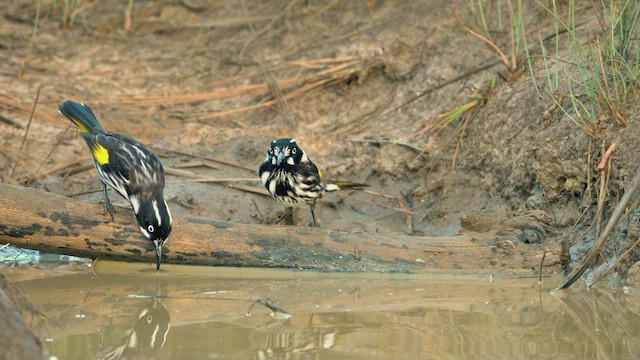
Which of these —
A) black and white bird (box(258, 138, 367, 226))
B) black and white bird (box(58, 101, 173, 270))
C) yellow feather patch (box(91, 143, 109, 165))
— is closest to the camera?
black and white bird (box(58, 101, 173, 270))

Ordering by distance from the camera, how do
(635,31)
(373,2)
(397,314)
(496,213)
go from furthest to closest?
(373,2) < (635,31) < (496,213) < (397,314)

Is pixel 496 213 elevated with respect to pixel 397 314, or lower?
elevated

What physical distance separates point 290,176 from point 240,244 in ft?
3.58

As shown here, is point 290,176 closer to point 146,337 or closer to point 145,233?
point 145,233

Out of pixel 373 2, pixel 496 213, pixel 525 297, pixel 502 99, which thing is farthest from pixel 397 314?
pixel 373 2

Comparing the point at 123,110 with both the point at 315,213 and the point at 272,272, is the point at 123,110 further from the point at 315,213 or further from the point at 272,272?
the point at 272,272

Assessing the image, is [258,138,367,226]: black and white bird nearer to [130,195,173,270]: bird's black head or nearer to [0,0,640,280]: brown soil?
[0,0,640,280]: brown soil

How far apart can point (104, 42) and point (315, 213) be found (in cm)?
422

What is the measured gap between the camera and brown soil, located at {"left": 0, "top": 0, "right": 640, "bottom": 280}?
321 inches

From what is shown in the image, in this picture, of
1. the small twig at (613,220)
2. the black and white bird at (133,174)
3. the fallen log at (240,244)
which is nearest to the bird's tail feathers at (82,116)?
the black and white bird at (133,174)

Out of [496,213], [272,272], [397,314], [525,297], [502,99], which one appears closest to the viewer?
[397,314]

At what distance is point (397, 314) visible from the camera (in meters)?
6.30

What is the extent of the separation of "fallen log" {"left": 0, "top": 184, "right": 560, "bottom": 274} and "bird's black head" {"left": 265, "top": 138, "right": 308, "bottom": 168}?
2.98 ft

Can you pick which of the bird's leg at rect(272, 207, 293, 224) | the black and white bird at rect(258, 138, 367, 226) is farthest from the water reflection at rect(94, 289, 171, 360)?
the bird's leg at rect(272, 207, 293, 224)
